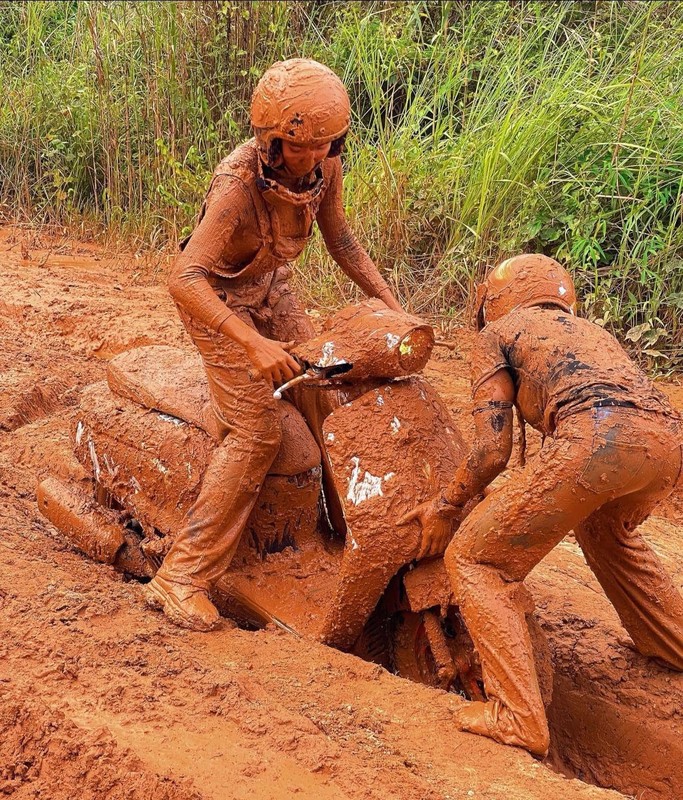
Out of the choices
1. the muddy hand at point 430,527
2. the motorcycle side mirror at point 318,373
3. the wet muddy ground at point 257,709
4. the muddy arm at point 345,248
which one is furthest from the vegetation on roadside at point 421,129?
the muddy hand at point 430,527

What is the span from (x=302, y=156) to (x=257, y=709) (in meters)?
1.72

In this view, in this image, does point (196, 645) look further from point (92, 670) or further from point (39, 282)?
point (39, 282)

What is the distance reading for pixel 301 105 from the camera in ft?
10.4

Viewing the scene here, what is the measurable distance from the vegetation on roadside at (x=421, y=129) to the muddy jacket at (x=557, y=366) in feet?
11.0

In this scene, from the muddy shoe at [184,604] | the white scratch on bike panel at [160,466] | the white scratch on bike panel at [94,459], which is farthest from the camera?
the white scratch on bike panel at [94,459]

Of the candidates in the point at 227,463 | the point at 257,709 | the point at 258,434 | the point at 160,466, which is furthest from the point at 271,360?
the point at 257,709

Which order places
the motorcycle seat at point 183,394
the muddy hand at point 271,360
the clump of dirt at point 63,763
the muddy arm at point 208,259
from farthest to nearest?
the motorcycle seat at point 183,394 < the muddy arm at point 208,259 < the muddy hand at point 271,360 < the clump of dirt at point 63,763

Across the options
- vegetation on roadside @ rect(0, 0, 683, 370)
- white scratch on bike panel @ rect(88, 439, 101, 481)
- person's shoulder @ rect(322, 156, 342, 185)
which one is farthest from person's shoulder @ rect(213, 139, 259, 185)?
vegetation on roadside @ rect(0, 0, 683, 370)

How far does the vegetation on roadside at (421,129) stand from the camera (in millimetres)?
6570

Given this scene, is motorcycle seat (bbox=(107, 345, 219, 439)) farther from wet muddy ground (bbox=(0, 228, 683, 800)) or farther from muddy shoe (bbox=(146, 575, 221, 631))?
wet muddy ground (bbox=(0, 228, 683, 800))

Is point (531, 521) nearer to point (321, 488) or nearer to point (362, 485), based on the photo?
point (362, 485)

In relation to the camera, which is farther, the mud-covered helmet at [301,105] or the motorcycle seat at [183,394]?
the motorcycle seat at [183,394]

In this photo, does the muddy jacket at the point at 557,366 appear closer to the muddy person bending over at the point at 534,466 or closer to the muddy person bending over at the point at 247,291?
the muddy person bending over at the point at 534,466

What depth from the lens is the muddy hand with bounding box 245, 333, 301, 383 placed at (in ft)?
10.9
